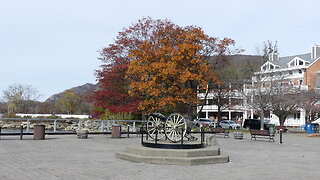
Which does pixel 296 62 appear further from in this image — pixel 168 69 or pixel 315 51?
pixel 168 69

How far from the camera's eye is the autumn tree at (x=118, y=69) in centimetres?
3578

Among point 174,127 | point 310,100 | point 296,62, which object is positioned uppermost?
point 296,62

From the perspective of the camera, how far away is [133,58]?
36.5 meters

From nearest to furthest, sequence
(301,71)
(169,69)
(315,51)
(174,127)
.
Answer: (174,127) → (169,69) → (301,71) → (315,51)

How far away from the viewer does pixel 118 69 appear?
3619cm

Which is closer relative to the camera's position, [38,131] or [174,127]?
[174,127]

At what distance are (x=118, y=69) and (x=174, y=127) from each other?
879 inches

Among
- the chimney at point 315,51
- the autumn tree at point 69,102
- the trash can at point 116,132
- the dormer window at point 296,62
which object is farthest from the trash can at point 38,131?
the autumn tree at point 69,102

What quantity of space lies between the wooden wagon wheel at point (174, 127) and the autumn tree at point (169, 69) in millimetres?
17413

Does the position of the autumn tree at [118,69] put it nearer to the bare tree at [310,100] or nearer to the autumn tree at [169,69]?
the autumn tree at [169,69]

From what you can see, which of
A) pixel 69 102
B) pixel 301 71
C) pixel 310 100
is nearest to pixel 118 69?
pixel 310 100

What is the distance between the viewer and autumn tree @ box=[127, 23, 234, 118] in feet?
107

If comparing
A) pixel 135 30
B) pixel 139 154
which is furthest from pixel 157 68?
pixel 139 154

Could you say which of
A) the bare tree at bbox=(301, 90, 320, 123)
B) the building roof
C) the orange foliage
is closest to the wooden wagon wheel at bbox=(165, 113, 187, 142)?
the orange foliage
